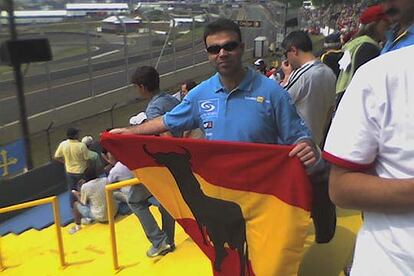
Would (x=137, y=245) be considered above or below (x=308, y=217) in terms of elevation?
below

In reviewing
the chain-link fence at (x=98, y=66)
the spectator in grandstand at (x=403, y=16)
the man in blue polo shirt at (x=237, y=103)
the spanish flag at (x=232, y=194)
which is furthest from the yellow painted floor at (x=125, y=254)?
the chain-link fence at (x=98, y=66)

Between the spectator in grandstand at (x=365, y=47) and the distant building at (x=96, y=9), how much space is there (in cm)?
2857

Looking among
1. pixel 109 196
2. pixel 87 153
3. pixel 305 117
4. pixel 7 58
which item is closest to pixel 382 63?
pixel 305 117

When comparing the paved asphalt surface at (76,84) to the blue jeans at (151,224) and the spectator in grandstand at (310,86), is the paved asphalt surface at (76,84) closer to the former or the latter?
the blue jeans at (151,224)

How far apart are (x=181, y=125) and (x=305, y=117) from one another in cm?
151

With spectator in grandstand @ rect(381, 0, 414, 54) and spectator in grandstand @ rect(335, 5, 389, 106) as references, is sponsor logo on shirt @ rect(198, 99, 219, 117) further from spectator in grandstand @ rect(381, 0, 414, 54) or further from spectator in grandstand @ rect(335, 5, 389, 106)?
spectator in grandstand @ rect(335, 5, 389, 106)

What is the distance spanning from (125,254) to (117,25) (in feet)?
87.9

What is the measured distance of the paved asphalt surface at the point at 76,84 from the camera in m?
21.7

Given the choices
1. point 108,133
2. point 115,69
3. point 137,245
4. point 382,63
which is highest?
point 382,63

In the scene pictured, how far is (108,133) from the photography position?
2803 mm

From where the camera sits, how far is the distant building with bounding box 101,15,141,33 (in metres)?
27.7

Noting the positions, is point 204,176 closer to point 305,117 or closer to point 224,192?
point 224,192

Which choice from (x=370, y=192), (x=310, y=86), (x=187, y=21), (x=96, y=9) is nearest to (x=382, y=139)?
(x=370, y=192)

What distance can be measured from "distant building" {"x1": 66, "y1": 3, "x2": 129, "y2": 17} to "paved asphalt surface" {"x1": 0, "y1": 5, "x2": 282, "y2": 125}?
10.8 ft
